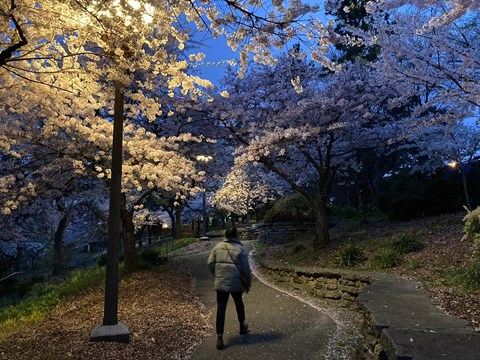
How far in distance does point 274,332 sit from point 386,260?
175 inches

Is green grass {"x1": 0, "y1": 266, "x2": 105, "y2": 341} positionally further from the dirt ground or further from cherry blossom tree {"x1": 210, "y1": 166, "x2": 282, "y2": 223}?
cherry blossom tree {"x1": 210, "y1": 166, "x2": 282, "y2": 223}

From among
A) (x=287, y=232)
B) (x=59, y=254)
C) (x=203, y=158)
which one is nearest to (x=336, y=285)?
(x=203, y=158)

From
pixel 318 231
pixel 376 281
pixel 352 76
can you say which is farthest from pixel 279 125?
pixel 376 281

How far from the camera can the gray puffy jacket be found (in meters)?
5.60

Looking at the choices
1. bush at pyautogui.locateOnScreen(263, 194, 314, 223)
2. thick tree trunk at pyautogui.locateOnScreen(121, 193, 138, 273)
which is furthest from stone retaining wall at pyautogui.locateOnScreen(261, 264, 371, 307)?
bush at pyautogui.locateOnScreen(263, 194, 314, 223)

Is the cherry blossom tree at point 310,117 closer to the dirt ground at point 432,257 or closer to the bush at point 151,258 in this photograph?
the dirt ground at point 432,257

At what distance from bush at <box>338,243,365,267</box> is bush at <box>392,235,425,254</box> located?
0.93 metres

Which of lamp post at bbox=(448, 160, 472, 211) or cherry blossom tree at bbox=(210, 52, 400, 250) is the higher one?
cherry blossom tree at bbox=(210, 52, 400, 250)

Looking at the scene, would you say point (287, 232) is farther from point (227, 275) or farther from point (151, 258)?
point (227, 275)

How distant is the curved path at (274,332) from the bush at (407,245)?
3.36 m

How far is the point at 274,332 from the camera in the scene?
6117 mm

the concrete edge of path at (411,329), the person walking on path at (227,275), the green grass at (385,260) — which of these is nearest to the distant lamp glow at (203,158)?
the green grass at (385,260)

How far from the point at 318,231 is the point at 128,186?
6.79 metres

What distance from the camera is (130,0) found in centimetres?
429
